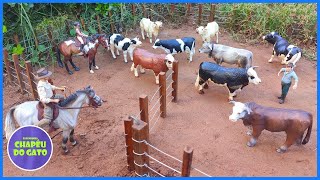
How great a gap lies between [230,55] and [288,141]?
2924 mm

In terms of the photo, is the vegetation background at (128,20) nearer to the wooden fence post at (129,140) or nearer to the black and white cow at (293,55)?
the black and white cow at (293,55)

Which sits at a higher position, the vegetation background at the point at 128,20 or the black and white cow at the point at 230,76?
the vegetation background at the point at 128,20

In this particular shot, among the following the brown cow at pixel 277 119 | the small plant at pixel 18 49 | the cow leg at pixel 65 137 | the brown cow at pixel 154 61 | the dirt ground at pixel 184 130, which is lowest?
the dirt ground at pixel 184 130

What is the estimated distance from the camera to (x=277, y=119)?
539cm

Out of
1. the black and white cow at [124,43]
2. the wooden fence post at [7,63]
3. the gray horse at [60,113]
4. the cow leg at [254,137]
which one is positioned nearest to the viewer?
the gray horse at [60,113]

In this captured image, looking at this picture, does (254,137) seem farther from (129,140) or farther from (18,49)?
(18,49)

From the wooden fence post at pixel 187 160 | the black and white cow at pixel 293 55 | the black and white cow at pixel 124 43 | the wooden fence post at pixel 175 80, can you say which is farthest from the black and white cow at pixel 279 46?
the wooden fence post at pixel 187 160

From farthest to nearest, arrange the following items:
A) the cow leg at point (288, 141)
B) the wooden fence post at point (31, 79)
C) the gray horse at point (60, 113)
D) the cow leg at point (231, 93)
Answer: the cow leg at point (231, 93) → the wooden fence post at point (31, 79) → the cow leg at point (288, 141) → the gray horse at point (60, 113)

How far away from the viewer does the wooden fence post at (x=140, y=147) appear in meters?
4.47

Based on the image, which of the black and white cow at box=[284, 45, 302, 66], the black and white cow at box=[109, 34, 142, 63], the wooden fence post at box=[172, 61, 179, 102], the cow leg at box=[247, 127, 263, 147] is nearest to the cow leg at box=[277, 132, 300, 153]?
the cow leg at box=[247, 127, 263, 147]

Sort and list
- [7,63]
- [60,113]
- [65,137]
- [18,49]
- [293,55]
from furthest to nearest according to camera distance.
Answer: [293,55] < [18,49] < [7,63] < [65,137] < [60,113]

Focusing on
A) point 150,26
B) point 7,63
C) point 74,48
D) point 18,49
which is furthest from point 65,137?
point 150,26

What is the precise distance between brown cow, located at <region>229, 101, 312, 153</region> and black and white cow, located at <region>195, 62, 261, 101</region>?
1300 mm

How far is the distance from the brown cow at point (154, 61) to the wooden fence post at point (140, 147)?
2864 millimetres
